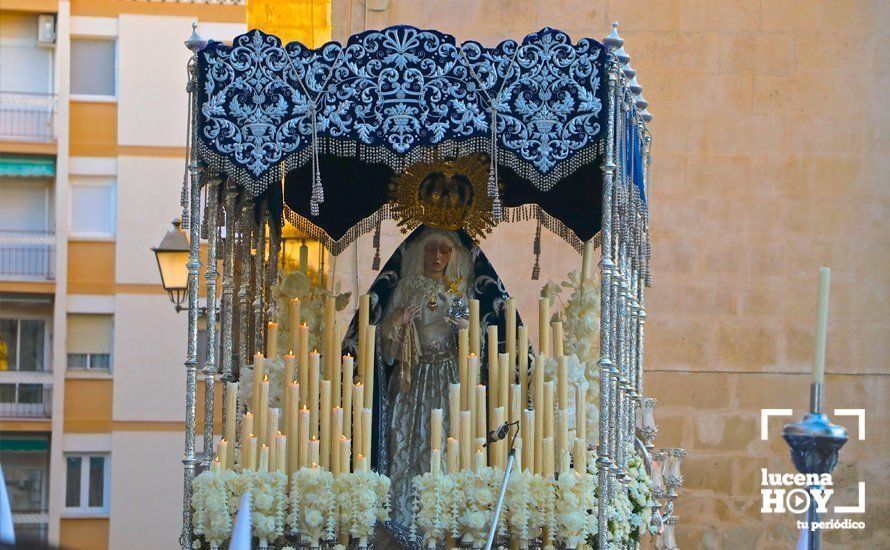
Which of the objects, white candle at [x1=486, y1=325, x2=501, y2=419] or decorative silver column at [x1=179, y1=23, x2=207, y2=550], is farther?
white candle at [x1=486, y1=325, x2=501, y2=419]

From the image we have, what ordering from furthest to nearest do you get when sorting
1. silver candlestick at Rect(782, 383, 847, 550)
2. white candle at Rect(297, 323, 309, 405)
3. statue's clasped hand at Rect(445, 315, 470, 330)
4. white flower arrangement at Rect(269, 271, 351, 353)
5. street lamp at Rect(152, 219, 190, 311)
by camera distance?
street lamp at Rect(152, 219, 190, 311)
white flower arrangement at Rect(269, 271, 351, 353)
statue's clasped hand at Rect(445, 315, 470, 330)
white candle at Rect(297, 323, 309, 405)
silver candlestick at Rect(782, 383, 847, 550)

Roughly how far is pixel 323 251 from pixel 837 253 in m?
4.49

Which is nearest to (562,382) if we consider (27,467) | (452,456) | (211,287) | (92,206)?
(452,456)

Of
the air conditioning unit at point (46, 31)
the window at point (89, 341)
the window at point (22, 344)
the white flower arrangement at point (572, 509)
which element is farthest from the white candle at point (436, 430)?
the air conditioning unit at point (46, 31)

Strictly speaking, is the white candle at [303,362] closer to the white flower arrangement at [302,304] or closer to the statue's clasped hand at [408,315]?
the statue's clasped hand at [408,315]

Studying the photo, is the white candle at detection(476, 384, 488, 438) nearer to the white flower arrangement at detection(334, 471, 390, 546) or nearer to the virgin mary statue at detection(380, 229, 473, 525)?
the white flower arrangement at detection(334, 471, 390, 546)

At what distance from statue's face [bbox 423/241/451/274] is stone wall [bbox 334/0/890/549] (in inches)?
132

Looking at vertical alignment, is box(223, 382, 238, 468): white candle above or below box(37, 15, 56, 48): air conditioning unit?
below

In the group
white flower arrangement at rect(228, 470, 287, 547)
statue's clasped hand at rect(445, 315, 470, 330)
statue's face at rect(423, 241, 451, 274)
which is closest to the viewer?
white flower arrangement at rect(228, 470, 287, 547)

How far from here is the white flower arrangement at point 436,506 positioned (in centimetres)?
916

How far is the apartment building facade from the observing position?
2122cm

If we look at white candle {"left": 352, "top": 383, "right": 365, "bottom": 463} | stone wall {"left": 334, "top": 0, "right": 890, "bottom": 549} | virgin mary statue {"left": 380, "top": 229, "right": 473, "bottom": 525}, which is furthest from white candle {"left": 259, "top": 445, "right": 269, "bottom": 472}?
stone wall {"left": 334, "top": 0, "right": 890, "bottom": 549}

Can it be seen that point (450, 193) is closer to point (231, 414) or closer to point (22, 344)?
point (231, 414)

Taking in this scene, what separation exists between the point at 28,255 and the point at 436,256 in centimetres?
1263
